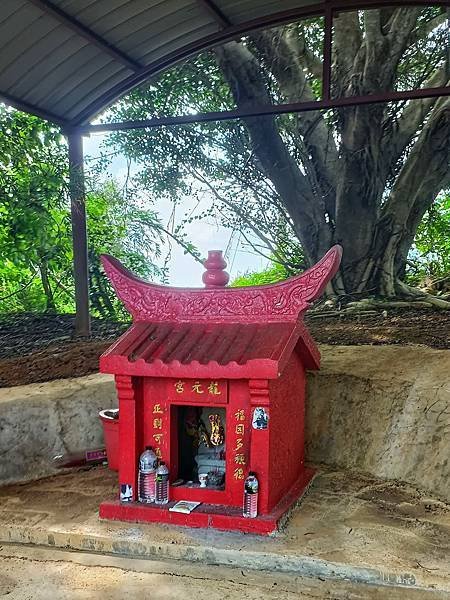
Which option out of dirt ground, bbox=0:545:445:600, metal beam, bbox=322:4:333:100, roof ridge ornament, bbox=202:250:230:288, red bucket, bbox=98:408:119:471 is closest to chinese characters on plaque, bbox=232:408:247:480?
dirt ground, bbox=0:545:445:600

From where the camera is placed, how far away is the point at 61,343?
18.9 feet

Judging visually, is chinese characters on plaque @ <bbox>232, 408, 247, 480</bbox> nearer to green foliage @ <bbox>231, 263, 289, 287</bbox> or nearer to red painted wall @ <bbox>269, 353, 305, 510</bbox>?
red painted wall @ <bbox>269, 353, 305, 510</bbox>

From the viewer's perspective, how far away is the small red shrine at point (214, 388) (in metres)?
3.41

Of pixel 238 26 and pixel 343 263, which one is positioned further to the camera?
pixel 343 263

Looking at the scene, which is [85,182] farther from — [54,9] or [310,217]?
[310,217]

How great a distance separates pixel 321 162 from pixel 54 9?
3.14 meters

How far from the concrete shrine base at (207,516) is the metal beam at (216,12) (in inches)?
153

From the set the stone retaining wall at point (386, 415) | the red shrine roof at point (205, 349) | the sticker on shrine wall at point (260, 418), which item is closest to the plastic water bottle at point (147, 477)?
the red shrine roof at point (205, 349)

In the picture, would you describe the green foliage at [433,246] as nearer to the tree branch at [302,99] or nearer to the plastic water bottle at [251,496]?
the tree branch at [302,99]

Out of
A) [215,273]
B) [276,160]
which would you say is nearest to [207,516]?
[215,273]

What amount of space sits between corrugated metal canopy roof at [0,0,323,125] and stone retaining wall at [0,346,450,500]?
2630mm

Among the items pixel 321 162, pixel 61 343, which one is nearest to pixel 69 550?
pixel 61 343

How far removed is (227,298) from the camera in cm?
379

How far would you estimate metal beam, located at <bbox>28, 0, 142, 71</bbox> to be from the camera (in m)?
4.09
